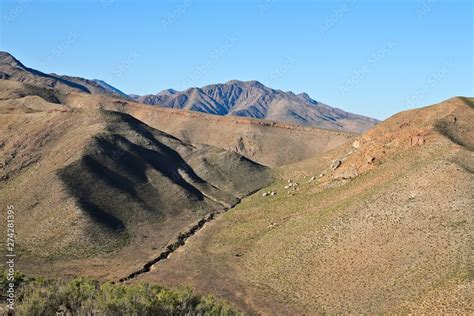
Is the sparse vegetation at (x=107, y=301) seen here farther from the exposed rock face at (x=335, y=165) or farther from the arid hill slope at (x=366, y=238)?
the exposed rock face at (x=335, y=165)

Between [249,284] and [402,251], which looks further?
[249,284]

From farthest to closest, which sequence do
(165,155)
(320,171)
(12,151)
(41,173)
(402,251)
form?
1. (165,155)
2. (320,171)
3. (12,151)
4. (41,173)
5. (402,251)

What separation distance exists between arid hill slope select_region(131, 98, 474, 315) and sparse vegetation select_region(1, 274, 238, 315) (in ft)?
43.0

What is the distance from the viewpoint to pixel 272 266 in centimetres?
6181

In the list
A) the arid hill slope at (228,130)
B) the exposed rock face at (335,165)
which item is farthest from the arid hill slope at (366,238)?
the arid hill slope at (228,130)

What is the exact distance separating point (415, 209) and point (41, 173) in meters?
65.8

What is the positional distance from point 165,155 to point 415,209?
6895 centimetres

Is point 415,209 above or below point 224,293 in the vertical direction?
above

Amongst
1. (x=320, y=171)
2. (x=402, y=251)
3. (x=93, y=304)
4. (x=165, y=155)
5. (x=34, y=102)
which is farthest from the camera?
(x=34, y=102)

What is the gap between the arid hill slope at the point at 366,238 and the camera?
1953 inches

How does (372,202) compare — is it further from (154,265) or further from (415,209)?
(154,265)

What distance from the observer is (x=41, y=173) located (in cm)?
8950

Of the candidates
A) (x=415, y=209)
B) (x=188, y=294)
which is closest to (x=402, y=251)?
(x=415, y=209)

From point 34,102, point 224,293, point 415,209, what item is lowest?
point 224,293
